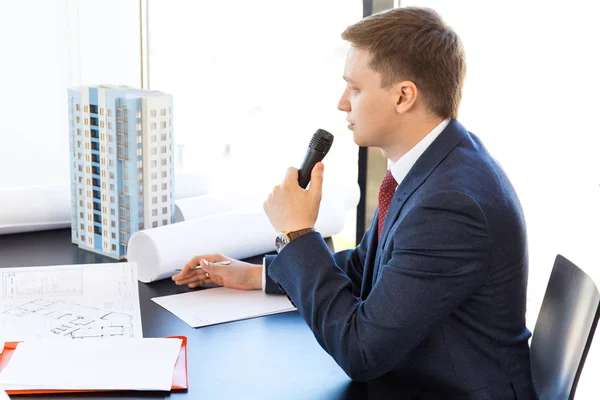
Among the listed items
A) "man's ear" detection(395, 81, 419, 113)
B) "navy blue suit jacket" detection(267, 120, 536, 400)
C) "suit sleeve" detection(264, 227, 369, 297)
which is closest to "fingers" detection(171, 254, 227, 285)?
"suit sleeve" detection(264, 227, 369, 297)

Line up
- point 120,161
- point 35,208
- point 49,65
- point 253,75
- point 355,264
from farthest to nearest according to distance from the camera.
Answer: point 253,75 < point 49,65 < point 35,208 < point 120,161 < point 355,264

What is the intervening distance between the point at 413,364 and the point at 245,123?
9.01 ft

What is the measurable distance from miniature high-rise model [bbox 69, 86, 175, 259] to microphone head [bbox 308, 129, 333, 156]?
53 centimetres

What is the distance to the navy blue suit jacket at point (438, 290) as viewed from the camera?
44.1 inches

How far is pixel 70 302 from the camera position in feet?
4.88

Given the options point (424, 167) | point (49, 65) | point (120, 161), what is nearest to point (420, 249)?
point (424, 167)

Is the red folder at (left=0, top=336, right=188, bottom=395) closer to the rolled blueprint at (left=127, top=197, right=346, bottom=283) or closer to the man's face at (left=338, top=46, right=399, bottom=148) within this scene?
the rolled blueprint at (left=127, top=197, right=346, bottom=283)

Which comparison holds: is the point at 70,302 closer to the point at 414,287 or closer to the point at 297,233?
the point at 297,233

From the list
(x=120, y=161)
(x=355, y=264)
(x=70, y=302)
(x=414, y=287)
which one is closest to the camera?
(x=414, y=287)

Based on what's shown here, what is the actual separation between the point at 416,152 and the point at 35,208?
1162mm

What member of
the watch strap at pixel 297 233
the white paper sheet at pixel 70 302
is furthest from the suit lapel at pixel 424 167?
the white paper sheet at pixel 70 302

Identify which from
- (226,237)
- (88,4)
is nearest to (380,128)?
(226,237)

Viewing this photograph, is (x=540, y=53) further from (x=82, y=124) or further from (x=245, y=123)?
(x=245, y=123)

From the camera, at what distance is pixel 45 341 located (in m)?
1.28
